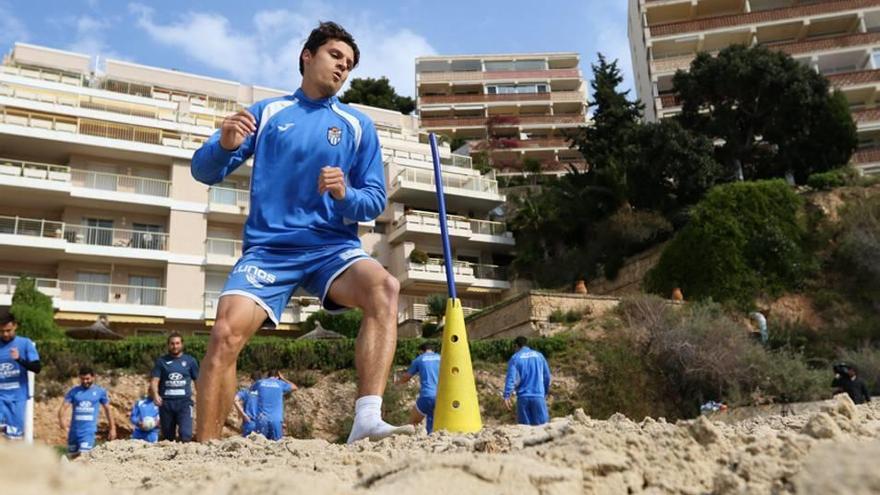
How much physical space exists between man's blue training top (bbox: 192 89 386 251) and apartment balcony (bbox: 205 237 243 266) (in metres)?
29.2

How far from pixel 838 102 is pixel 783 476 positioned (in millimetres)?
32332

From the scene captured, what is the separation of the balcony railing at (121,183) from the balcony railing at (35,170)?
0.88m

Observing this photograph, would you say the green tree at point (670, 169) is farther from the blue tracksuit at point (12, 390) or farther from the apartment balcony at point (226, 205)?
the blue tracksuit at point (12, 390)

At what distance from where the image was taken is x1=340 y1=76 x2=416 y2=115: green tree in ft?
194

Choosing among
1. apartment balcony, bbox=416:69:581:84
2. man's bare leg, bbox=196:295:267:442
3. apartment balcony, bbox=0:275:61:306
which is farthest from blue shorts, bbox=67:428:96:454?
apartment balcony, bbox=416:69:581:84

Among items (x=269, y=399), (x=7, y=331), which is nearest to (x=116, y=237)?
(x=269, y=399)

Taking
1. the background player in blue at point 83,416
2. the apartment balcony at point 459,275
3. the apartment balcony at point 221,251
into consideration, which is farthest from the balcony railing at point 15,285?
the background player in blue at point 83,416

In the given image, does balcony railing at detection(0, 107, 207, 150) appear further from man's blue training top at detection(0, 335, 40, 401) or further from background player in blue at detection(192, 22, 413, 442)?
background player in blue at detection(192, 22, 413, 442)

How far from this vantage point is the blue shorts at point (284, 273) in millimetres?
4004

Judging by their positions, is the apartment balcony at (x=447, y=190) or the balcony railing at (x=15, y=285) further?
the apartment balcony at (x=447, y=190)

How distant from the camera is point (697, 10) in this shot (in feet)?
166

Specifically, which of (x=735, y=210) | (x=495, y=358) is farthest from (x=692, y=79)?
(x=495, y=358)

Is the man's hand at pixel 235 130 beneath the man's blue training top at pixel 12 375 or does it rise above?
above

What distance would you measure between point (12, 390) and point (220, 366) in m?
4.94
